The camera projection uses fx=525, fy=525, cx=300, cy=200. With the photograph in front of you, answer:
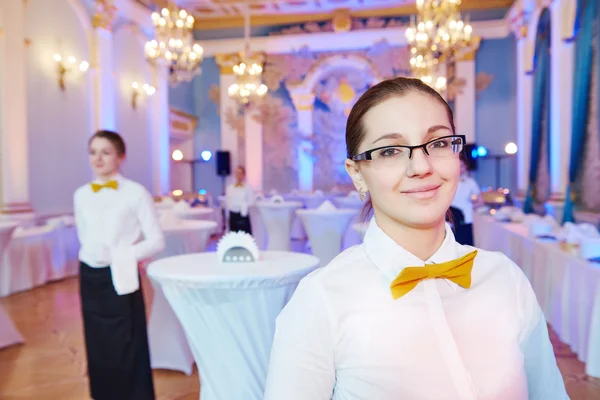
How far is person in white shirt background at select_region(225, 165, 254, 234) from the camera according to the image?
914 centimetres

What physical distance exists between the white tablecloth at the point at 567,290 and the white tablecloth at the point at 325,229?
212cm

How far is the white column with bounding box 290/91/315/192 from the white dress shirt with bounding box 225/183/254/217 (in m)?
5.16

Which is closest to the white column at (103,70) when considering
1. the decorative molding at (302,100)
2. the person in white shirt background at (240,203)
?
the person in white shirt background at (240,203)

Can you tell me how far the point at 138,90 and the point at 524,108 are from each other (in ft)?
27.8

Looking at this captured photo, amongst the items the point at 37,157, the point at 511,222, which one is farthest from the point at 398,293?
the point at 37,157

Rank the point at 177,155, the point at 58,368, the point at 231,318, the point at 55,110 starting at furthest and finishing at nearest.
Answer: the point at 177,155
the point at 55,110
the point at 58,368
the point at 231,318

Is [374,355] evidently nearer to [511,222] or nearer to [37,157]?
[511,222]

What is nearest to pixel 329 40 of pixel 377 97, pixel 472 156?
pixel 472 156

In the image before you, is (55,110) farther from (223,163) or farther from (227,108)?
(227,108)

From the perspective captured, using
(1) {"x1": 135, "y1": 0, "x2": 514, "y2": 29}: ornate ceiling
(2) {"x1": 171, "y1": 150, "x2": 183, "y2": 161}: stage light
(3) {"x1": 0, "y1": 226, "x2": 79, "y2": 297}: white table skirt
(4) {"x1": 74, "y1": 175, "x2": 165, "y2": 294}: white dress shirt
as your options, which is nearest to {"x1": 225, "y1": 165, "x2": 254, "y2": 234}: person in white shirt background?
(3) {"x1": 0, "y1": 226, "x2": 79, "y2": 297}: white table skirt

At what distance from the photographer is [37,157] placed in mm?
8344

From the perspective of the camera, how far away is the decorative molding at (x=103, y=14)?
9.86 meters

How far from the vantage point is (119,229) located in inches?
117

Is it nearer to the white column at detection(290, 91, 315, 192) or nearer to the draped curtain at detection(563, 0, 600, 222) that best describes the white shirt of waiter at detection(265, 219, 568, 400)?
the draped curtain at detection(563, 0, 600, 222)
